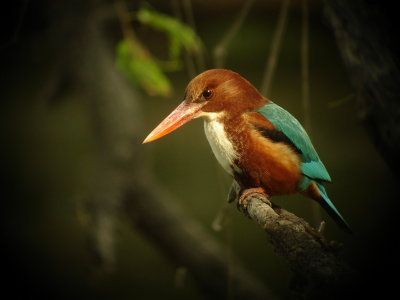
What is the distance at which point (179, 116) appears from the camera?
1.38 m

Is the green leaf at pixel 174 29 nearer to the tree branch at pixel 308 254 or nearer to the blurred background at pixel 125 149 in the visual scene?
the blurred background at pixel 125 149

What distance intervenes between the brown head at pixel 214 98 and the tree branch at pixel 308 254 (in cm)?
33

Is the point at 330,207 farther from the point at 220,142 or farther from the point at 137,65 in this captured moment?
the point at 137,65

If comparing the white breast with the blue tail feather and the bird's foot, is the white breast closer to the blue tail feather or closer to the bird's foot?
the bird's foot

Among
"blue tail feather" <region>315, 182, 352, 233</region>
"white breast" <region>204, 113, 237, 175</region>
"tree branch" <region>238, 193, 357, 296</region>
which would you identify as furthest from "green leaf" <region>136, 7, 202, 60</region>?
"tree branch" <region>238, 193, 357, 296</region>

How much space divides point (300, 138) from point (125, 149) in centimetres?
173

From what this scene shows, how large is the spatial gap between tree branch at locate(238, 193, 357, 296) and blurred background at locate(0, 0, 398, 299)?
1552mm

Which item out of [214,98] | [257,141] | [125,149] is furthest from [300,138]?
[125,149]

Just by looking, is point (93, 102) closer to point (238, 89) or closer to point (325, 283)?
point (238, 89)

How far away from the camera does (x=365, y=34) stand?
4.09 feet

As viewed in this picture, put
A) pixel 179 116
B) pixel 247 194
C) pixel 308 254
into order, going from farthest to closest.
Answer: pixel 247 194 < pixel 179 116 < pixel 308 254

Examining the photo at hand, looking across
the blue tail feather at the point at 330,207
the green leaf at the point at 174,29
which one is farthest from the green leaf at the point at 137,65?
the blue tail feather at the point at 330,207

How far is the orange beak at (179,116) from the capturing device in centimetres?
131

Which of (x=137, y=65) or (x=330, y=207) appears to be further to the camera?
(x=137, y=65)
